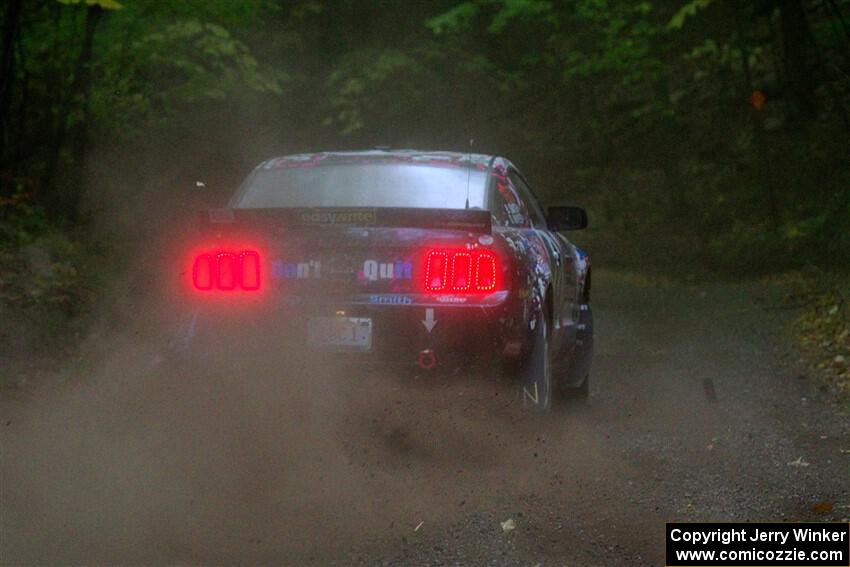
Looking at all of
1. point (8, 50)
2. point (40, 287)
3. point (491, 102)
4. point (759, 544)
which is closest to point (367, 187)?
point (759, 544)

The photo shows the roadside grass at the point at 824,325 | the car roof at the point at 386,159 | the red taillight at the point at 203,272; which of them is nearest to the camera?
the red taillight at the point at 203,272

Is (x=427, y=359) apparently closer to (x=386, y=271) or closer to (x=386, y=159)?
(x=386, y=271)

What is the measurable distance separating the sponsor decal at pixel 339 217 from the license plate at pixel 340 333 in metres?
0.47

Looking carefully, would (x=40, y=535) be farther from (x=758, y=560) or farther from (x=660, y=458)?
(x=660, y=458)

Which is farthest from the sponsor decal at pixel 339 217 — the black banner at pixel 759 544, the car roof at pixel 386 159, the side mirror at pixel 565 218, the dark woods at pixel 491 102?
the dark woods at pixel 491 102

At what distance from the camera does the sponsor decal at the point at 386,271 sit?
246 inches

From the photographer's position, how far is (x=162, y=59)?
677 inches

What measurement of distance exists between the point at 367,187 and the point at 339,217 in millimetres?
871

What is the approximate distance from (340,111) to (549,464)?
16.9m

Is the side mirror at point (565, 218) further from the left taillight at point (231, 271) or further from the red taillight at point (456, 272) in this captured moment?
the left taillight at point (231, 271)

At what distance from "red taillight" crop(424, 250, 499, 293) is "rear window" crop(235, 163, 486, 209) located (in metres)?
0.76

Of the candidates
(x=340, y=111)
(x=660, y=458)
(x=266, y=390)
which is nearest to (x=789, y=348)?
(x=660, y=458)

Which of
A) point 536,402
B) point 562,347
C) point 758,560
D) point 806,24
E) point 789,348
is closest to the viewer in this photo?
point 758,560

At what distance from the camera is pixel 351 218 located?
6355 millimetres
